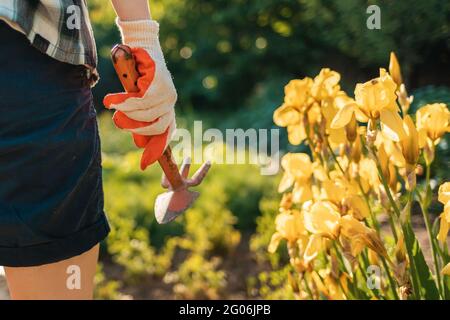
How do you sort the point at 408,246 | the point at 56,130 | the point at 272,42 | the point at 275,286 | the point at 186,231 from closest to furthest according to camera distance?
the point at 56,130 → the point at 408,246 → the point at 275,286 → the point at 186,231 → the point at 272,42

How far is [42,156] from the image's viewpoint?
4.89 feet

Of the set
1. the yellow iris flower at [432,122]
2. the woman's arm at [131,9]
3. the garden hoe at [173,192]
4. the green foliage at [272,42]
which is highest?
the green foliage at [272,42]

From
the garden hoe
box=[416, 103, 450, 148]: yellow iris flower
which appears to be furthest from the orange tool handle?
box=[416, 103, 450, 148]: yellow iris flower

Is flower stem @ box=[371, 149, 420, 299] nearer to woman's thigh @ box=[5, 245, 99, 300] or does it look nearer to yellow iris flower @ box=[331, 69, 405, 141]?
yellow iris flower @ box=[331, 69, 405, 141]

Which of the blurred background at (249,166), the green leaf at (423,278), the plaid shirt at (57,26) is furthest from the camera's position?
the blurred background at (249,166)

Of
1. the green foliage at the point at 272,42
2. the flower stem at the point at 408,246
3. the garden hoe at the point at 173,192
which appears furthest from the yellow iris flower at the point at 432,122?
the green foliage at the point at 272,42

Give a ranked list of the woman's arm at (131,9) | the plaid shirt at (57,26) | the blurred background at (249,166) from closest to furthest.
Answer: the plaid shirt at (57,26), the woman's arm at (131,9), the blurred background at (249,166)

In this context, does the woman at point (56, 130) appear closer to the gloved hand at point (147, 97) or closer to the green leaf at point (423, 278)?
the gloved hand at point (147, 97)

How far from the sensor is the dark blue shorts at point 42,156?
4.81 feet

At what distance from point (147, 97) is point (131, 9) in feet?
0.56

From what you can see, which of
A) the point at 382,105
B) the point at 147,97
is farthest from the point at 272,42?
the point at 147,97

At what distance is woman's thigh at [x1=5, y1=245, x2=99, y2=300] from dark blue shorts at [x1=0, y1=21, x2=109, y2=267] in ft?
0.10

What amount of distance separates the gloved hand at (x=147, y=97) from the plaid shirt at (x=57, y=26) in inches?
2.8

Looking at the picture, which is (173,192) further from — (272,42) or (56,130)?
(272,42)
